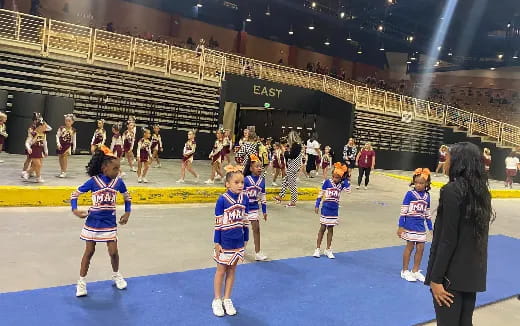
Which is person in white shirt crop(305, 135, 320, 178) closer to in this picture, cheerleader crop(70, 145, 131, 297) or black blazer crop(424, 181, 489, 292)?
cheerleader crop(70, 145, 131, 297)

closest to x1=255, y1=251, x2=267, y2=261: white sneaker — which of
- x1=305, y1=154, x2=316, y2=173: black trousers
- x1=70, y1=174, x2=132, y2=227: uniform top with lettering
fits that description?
x1=70, y1=174, x2=132, y2=227: uniform top with lettering

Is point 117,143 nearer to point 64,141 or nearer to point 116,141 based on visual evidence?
point 116,141

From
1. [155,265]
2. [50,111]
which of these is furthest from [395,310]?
[50,111]

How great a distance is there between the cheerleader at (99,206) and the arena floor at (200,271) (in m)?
0.39

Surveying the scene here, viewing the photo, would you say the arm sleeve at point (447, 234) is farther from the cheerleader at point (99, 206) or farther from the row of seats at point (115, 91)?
the row of seats at point (115, 91)

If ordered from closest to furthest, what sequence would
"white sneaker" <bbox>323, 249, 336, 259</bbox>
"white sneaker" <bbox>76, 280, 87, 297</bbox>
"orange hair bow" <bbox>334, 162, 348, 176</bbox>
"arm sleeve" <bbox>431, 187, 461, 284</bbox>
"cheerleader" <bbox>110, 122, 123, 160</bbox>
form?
Result: "arm sleeve" <bbox>431, 187, 461, 284</bbox> < "white sneaker" <bbox>76, 280, 87, 297</bbox> < "orange hair bow" <bbox>334, 162, 348, 176</bbox> < "white sneaker" <bbox>323, 249, 336, 259</bbox> < "cheerleader" <bbox>110, 122, 123, 160</bbox>

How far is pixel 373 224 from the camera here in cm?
996

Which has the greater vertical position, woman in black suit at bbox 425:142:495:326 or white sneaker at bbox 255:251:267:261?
woman in black suit at bbox 425:142:495:326

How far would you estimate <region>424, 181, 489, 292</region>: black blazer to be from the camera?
263 cm

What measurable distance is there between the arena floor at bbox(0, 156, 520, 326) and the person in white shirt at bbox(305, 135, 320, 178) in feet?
23.3

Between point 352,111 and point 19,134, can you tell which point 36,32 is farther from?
point 352,111

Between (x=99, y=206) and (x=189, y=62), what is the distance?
14889 mm

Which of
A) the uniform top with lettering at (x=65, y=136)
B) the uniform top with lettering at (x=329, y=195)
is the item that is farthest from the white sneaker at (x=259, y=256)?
the uniform top with lettering at (x=65, y=136)

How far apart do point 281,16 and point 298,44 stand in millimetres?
2754
